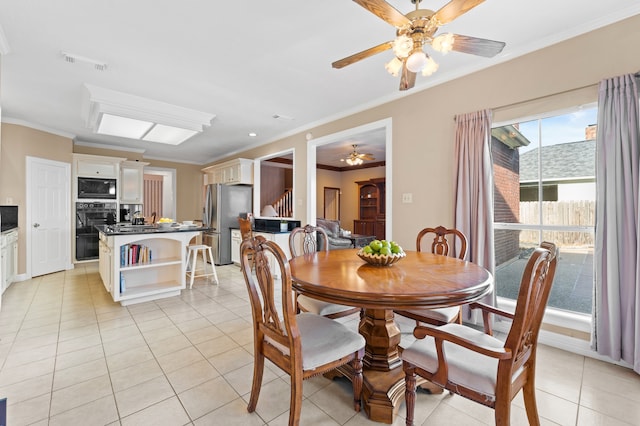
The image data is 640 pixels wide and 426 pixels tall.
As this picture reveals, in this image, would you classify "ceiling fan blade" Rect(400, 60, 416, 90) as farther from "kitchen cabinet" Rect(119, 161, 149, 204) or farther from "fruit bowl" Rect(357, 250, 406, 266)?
"kitchen cabinet" Rect(119, 161, 149, 204)

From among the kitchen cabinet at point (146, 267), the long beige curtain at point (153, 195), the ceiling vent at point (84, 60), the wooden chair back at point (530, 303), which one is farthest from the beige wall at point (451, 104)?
the long beige curtain at point (153, 195)

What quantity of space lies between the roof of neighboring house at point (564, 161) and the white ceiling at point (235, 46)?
91 cm

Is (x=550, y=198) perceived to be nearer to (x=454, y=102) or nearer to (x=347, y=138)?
(x=454, y=102)

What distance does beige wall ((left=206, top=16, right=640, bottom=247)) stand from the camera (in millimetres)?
2137

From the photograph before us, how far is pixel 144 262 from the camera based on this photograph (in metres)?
3.70

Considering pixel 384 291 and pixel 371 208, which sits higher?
pixel 371 208

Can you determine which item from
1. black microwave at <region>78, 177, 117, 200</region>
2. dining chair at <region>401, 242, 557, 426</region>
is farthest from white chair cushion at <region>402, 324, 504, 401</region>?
black microwave at <region>78, 177, 117, 200</region>

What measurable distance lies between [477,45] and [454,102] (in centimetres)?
126

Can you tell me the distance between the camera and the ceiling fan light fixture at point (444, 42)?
1666mm

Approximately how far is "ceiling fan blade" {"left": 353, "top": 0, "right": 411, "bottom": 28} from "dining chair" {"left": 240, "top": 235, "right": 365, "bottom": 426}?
1370 millimetres

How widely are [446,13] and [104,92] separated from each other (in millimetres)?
3733

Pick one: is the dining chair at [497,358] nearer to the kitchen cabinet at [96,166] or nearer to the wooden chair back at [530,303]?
the wooden chair back at [530,303]

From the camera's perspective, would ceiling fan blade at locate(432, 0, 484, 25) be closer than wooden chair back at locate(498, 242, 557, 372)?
No

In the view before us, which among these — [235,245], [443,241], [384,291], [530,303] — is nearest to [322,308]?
[384,291]
